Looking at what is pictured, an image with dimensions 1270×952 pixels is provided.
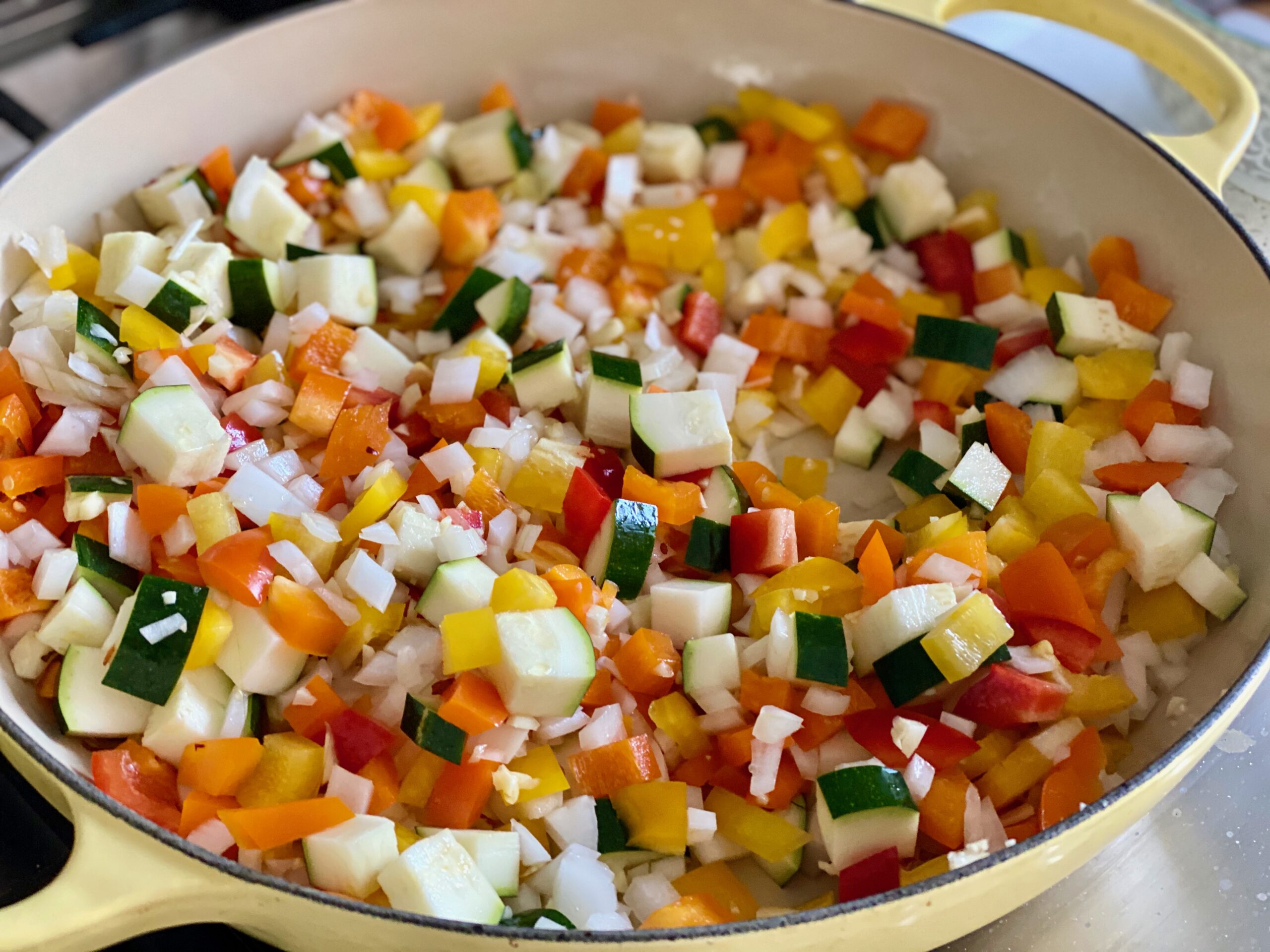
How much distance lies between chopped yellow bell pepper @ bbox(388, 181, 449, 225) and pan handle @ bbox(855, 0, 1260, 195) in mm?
756

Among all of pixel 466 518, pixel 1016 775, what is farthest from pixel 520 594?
pixel 1016 775

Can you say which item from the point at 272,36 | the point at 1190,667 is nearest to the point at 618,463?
the point at 1190,667

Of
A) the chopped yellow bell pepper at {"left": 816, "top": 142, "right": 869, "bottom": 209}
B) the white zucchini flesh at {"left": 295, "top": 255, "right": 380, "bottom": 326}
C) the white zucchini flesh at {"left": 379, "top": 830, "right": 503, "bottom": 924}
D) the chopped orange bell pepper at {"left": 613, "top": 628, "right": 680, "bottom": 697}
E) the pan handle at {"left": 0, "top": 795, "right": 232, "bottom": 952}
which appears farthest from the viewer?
the chopped yellow bell pepper at {"left": 816, "top": 142, "right": 869, "bottom": 209}

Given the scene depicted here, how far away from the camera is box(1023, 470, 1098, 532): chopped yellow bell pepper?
4.47ft

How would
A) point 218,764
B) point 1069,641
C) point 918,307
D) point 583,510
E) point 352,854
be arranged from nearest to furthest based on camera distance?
point 352,854 < point 218,764 < point 1069,641 < point 583,510 < point 918,307

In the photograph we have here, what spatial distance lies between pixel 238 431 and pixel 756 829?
83 cm

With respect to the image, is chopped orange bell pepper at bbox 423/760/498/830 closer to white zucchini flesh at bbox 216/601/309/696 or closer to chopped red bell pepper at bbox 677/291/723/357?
white zucchini flesh at bbox 216/601/309/696

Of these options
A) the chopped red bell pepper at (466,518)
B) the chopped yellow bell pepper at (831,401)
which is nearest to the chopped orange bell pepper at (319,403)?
the chopped red bell pepper at (466,518)

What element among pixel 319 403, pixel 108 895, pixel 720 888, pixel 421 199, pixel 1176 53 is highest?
pixel 1176 53

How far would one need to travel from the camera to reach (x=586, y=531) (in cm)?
136

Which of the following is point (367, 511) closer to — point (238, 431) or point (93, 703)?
point (238, 431)

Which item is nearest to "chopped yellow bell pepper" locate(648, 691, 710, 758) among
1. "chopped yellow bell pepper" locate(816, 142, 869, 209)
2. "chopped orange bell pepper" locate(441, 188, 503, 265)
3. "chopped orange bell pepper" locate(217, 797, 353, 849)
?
"chopped orange bell pepper" locate(217, 797, 353, 849)

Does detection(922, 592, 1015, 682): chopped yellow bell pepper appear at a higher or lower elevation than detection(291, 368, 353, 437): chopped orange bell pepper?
lower

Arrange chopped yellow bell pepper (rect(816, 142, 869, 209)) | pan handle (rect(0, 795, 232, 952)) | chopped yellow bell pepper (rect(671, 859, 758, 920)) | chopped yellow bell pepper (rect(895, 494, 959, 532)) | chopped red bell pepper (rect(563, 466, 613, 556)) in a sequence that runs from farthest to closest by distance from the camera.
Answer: chopped yellow bell pepper (rect(816, 142, 869, 209))
chopped yellow bell pepper (rect(895, 494, 959, 532))
chopped red bell pepper (rect(563, 466, 613, 556))
chopped yellow bell pepper (rect(671, 859, 758, 920))
pan handle (rect(0, 795, 232, 952))
